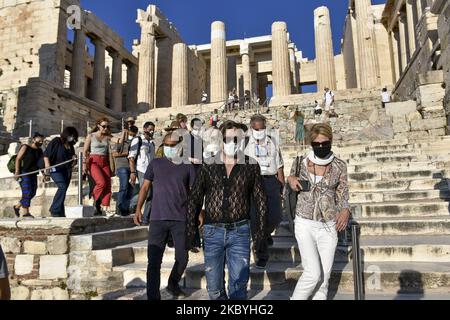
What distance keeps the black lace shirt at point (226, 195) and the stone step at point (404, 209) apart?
11.0 ft

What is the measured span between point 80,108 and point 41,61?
149 inches

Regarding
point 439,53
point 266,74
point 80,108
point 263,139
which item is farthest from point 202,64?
point 263,139

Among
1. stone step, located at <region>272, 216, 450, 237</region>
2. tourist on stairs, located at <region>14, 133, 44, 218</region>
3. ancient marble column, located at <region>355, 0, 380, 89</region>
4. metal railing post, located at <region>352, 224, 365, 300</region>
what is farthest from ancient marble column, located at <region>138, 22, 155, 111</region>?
metal railing post, located at <region>352, 224, 365, 300</region>

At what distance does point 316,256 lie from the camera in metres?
2.77

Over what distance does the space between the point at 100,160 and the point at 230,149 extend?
131 inches

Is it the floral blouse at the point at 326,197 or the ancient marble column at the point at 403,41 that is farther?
the ancient marble column at the point at 403,41

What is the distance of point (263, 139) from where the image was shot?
4398mm

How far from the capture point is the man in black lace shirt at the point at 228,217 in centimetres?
283

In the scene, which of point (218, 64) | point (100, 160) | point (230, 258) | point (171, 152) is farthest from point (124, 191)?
point (218, 64)

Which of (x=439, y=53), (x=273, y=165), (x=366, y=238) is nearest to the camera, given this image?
(x=273, y=165)

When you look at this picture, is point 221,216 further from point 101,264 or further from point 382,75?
point 382,75

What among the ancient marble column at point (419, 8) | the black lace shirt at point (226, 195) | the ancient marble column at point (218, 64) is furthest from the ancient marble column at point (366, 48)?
the black lace shirt at point (226, 195)

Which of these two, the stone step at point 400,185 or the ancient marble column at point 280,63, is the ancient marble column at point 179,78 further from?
the stone step at point 400,185

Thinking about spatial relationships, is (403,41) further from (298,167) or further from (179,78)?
(298,167)
